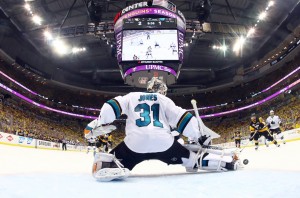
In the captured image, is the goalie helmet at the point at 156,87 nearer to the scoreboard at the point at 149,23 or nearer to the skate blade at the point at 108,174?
the skate blade at the point at 108,174

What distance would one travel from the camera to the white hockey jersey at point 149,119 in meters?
3.43

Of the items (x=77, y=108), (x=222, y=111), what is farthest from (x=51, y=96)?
(x=222, y=111)

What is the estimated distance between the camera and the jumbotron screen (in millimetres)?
13461

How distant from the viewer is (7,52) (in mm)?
23375

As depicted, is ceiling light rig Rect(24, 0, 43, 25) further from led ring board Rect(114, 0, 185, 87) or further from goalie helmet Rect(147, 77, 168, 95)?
goalie helmet Rect(147, 77, 168, 95)

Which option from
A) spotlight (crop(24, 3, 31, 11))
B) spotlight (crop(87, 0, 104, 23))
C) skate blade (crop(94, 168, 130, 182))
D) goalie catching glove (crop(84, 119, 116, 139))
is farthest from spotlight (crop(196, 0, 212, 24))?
skate blade (crop(94, 168, 130, 182))

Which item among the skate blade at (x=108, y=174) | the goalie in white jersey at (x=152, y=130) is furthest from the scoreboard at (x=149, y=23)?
the skate blade at (x=108, y=174)

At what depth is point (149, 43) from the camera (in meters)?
13.7

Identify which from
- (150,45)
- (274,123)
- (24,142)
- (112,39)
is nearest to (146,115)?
(274,123)

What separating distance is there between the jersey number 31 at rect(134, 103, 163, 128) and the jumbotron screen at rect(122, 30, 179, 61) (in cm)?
1000

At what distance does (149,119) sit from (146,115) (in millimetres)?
66

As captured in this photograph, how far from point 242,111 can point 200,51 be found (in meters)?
8.42

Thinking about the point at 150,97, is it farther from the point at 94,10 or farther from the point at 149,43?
the point at 94,10

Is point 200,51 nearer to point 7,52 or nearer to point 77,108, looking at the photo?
point 77,108
